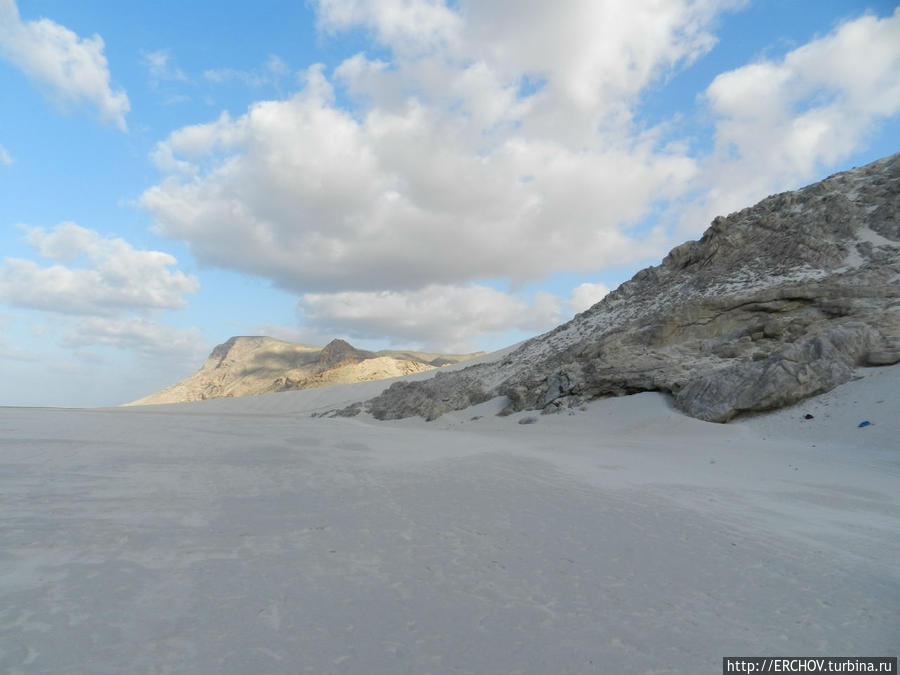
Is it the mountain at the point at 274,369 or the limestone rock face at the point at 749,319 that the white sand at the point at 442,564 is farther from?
the mountain at the point at 274,369

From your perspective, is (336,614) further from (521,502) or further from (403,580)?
(521,502)

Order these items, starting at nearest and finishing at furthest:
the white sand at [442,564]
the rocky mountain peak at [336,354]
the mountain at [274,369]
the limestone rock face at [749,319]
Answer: the white sand at [442,564]
the limestone rock face at [749,319]
the mountain at [274,369]
the rocky mountain peak at [336,354]

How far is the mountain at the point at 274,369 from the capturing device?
57.0 m

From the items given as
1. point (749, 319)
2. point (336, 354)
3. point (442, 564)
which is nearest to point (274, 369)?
point (336, 354)

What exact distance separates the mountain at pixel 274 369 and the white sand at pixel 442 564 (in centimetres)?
4723

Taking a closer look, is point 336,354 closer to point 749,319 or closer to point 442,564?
point 749,319

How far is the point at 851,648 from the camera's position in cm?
274

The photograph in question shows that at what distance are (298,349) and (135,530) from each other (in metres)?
103

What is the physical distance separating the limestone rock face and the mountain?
34.8 metres

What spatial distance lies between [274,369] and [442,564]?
89348 millimetres

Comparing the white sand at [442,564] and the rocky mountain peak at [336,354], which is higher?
the rocky mountain peak at [336,354]

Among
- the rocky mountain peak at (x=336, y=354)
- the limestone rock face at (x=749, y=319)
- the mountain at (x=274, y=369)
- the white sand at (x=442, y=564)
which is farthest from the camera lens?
the rocky mountain peak at (x=336, y=354)

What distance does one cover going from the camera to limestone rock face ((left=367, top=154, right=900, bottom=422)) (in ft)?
39.4

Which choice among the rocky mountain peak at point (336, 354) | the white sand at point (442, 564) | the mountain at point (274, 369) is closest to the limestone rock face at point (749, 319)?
the white sand at point (442, 564)
